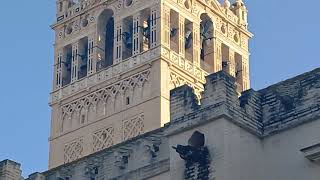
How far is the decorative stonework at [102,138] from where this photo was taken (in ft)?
185

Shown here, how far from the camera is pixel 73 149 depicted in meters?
57.9

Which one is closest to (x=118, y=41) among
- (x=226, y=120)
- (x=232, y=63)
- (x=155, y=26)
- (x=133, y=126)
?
(x=155, y=26)

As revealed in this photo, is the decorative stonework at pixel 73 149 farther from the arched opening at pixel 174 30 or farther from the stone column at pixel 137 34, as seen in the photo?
the arched opening at pixel 174 30

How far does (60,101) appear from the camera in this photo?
5978 cm

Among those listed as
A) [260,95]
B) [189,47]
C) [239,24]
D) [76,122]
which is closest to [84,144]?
[76,122]

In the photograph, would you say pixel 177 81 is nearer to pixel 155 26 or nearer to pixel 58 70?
pixel 155 26

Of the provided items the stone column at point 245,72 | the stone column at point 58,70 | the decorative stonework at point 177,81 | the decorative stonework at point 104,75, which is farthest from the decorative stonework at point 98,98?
the stone column at point 245,72

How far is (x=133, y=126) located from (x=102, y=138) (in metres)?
2.02

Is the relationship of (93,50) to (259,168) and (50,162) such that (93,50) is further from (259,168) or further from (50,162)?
(259,168)

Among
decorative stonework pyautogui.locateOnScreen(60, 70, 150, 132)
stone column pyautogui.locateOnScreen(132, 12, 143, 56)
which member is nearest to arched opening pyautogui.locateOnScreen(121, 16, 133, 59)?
stone column pyautogui.locateOnScreen(132, 12, 143, 56)

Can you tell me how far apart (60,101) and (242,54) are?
1022 cm

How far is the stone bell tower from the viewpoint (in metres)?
56.3

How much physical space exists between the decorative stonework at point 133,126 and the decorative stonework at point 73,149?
2.81 meters

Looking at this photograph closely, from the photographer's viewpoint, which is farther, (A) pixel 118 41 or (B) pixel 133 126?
(A) pixel 118 41
